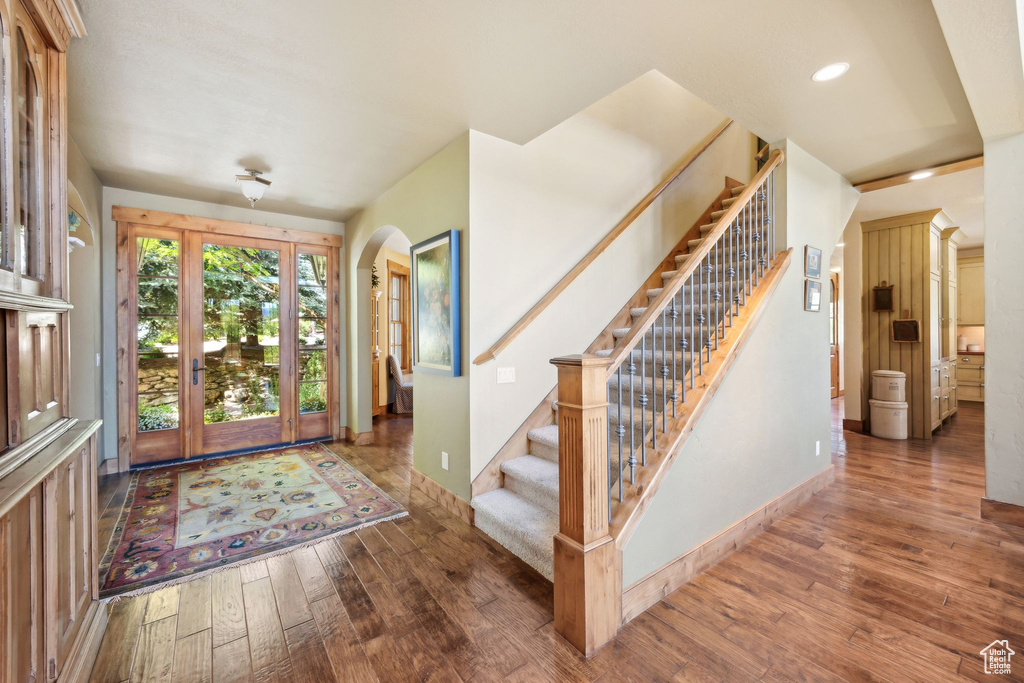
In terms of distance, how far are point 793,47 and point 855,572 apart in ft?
8.85

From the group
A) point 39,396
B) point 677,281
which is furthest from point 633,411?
point 39,396

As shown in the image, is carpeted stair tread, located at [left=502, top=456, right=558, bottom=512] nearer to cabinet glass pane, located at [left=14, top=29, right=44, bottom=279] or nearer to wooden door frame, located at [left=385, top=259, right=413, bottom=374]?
cabinet glass pane, located at [left=14, top=29, right=44, bottom=279]

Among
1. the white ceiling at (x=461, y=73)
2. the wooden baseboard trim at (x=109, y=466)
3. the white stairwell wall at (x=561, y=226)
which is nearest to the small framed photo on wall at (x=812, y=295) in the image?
the white ceiling at (x=461, y=73)

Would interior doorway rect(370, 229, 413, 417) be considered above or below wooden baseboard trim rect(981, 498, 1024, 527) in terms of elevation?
above

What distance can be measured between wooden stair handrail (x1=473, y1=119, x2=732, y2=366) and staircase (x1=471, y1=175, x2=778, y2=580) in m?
0.60

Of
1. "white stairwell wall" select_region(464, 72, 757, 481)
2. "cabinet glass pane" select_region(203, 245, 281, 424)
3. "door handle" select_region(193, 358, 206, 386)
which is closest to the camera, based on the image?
"white stairwell wall" select_region(464, 72, 757, 481)

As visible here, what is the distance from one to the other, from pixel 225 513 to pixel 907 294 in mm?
7357

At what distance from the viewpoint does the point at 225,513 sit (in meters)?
2.98

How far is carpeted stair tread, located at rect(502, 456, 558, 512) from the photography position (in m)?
2.50

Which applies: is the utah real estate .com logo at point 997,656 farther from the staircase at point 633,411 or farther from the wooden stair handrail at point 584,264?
the wooden stair handrail at point 584,264

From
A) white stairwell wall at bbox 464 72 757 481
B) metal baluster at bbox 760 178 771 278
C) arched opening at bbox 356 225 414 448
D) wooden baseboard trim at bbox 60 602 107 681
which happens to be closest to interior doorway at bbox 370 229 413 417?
arched opening at bbox 356 225 414 448

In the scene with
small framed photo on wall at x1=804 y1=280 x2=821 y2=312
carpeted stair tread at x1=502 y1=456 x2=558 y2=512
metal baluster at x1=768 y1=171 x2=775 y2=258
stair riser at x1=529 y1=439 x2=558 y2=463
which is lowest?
carpeted stair tread at x1=502 y1=456 x2=558 y2=512

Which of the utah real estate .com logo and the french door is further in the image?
the french door

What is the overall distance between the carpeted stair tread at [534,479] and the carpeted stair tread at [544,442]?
0.13ft
